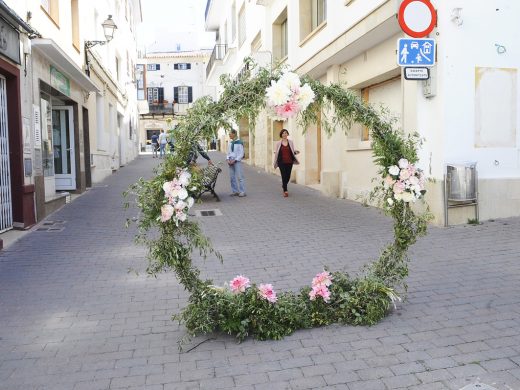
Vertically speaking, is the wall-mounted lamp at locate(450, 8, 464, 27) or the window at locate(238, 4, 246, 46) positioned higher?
the window at locate(238, 4, 246, 46)

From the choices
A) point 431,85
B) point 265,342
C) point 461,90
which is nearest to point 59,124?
point 431,85

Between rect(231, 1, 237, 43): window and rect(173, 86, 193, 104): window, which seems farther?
rect(173, 86, 193, 104): window

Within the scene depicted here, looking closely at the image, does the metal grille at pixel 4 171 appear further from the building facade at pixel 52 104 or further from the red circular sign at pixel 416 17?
the red circular sign at pixel 416 17

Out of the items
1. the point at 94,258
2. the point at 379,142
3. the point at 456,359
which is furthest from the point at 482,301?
the point at 94,258

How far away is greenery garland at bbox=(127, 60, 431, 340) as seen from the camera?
3.82 metres

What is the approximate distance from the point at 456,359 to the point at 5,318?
12.0ft

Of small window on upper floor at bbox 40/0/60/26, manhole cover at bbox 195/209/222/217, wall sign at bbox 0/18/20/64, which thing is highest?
small window on upper floor at bbox 40/0/60/26

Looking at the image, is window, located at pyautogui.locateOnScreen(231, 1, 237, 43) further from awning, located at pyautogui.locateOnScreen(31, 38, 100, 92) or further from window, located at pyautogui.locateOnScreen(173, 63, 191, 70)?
window, located at pyautogui.locateOnScreen(173, 63, 191, 70)

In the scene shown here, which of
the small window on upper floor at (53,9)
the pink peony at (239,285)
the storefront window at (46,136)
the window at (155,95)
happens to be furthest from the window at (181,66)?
the pink peony at (239,285)

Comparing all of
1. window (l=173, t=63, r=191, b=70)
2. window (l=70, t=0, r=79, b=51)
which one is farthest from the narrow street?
window (l=173, t=63, r=191, b=70)

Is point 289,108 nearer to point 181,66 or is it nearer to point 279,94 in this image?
point 279,94

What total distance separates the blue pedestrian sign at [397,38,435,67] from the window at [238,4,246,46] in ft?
57.3

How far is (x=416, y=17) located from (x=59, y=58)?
7018 mm

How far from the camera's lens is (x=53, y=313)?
4633mm
